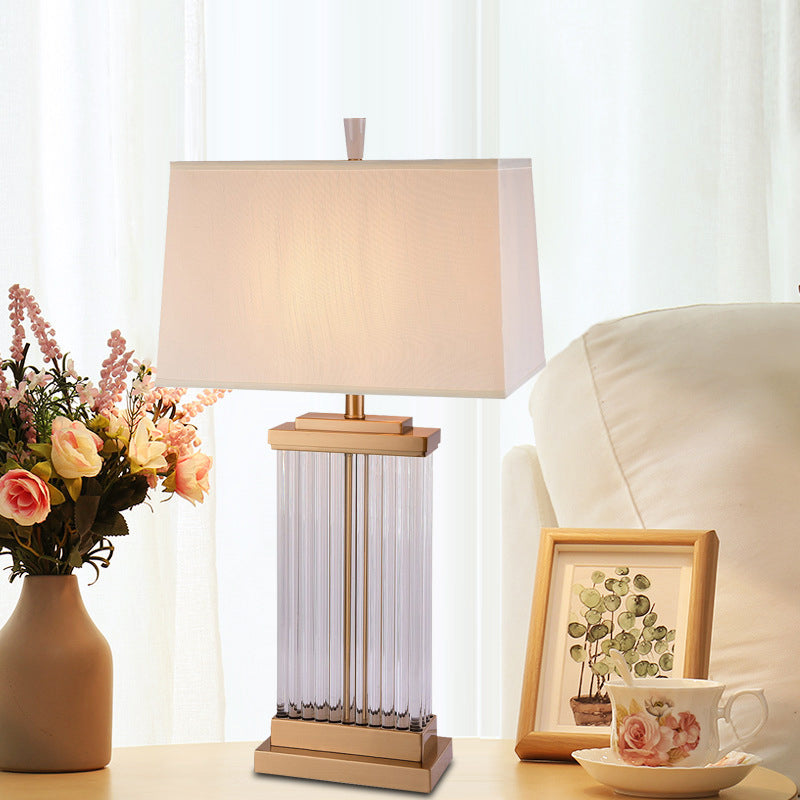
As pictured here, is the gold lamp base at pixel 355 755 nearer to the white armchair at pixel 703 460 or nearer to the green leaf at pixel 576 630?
the green leaf at pixel 576 630

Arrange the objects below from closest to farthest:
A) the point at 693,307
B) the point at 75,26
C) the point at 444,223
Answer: the point at 444,223 < the point at 693,307 < the point at 75,26

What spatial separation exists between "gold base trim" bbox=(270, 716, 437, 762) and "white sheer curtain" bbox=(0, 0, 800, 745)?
73 centimetres

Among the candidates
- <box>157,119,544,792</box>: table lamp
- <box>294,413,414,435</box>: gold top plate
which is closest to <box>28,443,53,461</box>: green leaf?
<box>157,119,544,792</box>: table lamp

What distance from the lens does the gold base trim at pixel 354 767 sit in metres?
1.05

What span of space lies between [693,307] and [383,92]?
818mm

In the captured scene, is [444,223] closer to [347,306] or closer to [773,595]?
[347,306]

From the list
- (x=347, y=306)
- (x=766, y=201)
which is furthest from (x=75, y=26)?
(x=766, y=201)

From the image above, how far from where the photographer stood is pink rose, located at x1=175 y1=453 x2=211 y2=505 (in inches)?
44.8

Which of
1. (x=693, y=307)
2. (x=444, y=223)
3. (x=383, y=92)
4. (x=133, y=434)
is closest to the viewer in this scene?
(x=444, y=223)

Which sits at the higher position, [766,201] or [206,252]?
[766,201]

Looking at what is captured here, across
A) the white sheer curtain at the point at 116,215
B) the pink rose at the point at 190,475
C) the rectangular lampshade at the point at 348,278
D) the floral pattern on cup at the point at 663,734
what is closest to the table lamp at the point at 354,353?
the rectangular lampshade at the point at 348,278

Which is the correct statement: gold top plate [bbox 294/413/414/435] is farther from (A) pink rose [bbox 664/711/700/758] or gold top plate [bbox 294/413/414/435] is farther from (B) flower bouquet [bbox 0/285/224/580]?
(A) pink rose [bbox 664/711/700/758]

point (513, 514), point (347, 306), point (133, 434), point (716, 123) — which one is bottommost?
point (513, 514)

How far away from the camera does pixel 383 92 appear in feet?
6.40
